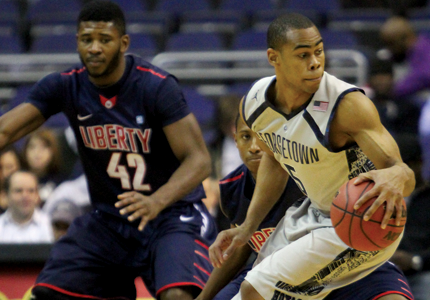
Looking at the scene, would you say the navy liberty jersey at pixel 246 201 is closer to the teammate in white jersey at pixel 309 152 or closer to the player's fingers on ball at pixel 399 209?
the teammate in white jersey at pixel 309 152

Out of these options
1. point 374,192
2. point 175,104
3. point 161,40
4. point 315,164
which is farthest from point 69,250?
point 161,40

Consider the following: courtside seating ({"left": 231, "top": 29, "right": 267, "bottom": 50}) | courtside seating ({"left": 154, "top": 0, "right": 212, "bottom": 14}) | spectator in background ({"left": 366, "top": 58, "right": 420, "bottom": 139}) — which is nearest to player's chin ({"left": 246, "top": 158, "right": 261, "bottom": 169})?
spectator in background ({"left": 366, "top": 58, "right": 420, "bottom": 139})

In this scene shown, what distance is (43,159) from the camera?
6.60 metres

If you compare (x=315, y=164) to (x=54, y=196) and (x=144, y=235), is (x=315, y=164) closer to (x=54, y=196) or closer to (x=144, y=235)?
(x=144, y=235)

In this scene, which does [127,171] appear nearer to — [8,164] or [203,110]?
[8,164]

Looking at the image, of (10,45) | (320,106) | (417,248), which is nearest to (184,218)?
(320,106)

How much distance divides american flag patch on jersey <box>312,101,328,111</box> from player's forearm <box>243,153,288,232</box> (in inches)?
20.4

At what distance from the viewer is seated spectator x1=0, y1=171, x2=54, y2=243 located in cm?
584

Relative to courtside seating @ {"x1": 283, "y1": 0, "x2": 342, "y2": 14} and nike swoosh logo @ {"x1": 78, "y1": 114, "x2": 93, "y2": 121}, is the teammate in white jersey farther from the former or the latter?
courtside seating @ {"x1": 283, "y1": 0, "x2": 342, "y2": 14}

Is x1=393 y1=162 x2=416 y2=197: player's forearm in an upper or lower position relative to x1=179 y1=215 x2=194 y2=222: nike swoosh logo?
upper

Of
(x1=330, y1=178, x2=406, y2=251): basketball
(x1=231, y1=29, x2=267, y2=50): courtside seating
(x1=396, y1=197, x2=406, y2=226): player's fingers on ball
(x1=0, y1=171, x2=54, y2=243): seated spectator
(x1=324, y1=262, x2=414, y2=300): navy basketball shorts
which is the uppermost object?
(x1=396, y1=197, x2=406, y2=226): player's fingers on ball

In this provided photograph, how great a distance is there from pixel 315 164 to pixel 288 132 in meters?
0.21

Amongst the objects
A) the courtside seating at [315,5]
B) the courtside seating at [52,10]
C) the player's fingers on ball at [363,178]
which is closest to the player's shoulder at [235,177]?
the player's fingers on ball at [363,178]

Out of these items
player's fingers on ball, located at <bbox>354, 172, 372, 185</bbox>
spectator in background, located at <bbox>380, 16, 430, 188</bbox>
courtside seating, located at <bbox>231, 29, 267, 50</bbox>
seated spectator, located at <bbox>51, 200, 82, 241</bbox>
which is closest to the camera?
player's fingers on ball, located at <bbox>354, 172, 372, 185</bbox>
